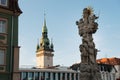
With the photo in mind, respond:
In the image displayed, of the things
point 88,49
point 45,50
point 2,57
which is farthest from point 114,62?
point 88,49

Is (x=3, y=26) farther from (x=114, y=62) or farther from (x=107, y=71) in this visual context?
(x=114, y=62)

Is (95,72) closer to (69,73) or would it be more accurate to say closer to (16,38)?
(16,38)

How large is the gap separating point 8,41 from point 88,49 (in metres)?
8.20

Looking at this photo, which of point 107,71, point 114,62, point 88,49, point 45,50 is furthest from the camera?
point 45,50

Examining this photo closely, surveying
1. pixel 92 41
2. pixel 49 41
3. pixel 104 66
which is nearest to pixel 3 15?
pixel 92 41

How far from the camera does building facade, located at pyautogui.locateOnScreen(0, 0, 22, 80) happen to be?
2570 centimetres

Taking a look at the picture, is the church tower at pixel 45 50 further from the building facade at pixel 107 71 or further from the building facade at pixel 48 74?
the building facade at pixel 48 74

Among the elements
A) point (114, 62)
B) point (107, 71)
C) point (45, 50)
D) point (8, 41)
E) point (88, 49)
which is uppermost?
point (45, 50)

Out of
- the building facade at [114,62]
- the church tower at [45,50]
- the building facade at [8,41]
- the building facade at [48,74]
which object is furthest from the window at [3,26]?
the church tower at [45,50]

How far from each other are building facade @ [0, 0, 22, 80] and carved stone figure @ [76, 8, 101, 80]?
7.00 metres

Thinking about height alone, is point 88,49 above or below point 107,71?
above

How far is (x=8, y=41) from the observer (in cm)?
2628

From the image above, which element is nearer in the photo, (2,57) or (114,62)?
(2,57)

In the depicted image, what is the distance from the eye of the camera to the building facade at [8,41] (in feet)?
84.3
